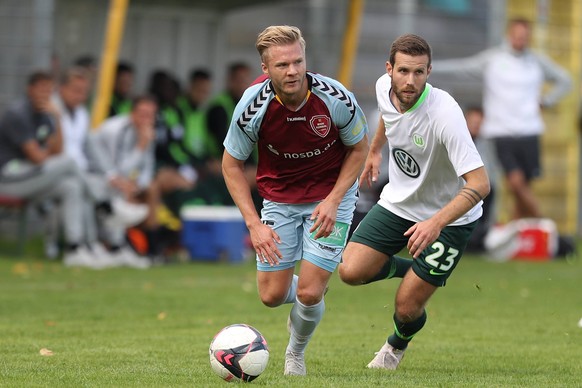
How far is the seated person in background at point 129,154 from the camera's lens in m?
14.4

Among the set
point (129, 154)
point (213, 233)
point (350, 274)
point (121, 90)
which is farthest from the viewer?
point (121, 90)

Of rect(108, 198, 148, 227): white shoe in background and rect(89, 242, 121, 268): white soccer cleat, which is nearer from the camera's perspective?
rect(89, 242, 121, 268): white soccer cleat

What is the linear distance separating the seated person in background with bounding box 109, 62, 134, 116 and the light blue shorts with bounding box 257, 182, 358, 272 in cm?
890

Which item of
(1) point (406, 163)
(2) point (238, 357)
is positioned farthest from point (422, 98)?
(2) point (238, 357)

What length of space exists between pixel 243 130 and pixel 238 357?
1270mm

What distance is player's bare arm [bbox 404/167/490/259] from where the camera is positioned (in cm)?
628

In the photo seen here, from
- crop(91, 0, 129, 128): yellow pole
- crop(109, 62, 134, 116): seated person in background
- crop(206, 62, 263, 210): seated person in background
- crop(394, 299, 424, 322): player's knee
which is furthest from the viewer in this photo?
crop(206, 62, 263, 210): seated person in background

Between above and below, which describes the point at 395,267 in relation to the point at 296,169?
below

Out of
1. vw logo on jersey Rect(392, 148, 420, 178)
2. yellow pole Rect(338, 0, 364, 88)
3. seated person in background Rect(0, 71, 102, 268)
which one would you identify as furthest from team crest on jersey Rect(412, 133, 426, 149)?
yellow pole Rect(338, 0, 364, 88)

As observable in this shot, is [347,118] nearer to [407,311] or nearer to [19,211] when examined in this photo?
[407,311]

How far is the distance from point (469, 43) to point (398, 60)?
42.1 ft

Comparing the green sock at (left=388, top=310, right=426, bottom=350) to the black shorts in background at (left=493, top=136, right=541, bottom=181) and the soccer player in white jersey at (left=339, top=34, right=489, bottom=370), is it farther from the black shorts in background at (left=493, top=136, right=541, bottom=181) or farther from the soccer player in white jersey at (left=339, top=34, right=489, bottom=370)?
the black shorts in background at (left=493, top=136, right=541, bottom=181)

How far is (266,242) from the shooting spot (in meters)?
6.61

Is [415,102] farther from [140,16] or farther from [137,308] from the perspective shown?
[140,16]
